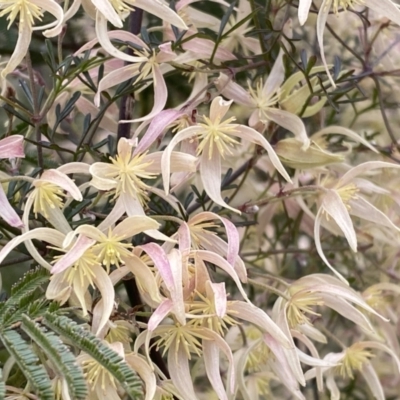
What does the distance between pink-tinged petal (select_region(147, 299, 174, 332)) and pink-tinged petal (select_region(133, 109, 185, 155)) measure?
0.30 ft

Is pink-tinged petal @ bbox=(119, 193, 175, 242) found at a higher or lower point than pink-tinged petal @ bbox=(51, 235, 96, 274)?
higher

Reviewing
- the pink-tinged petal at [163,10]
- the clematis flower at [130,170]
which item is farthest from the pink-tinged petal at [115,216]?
the pink-tinged petal at [163,10]

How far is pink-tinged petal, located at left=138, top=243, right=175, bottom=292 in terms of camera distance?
0.36 meters

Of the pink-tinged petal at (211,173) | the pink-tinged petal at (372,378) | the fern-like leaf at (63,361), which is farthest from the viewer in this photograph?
the pink-tinged petal at (372,378)

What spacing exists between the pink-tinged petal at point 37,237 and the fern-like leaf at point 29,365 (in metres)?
0.04

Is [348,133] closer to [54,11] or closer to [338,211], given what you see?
[338,211]

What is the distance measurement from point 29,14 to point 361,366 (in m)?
0.33

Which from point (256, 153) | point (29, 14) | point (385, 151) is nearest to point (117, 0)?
point (29, 14)

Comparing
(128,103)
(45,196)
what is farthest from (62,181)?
(128,103)

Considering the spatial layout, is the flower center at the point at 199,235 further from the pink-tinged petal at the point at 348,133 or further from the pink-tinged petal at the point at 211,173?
the pink-tinged petal at the point at 348,133

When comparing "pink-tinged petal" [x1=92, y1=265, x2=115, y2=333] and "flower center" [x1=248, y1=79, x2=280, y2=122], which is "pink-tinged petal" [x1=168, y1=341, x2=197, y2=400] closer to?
"pink-tinged petal" [x1=92, y1=265, x2=115, y2=333]

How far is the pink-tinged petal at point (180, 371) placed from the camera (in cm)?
40

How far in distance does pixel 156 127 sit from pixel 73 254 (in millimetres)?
100

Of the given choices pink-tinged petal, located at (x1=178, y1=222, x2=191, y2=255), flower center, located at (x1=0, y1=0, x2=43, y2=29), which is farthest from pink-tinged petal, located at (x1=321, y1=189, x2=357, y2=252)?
flower center, located at (x1=0, y1=0, x2=43, y2=29)
